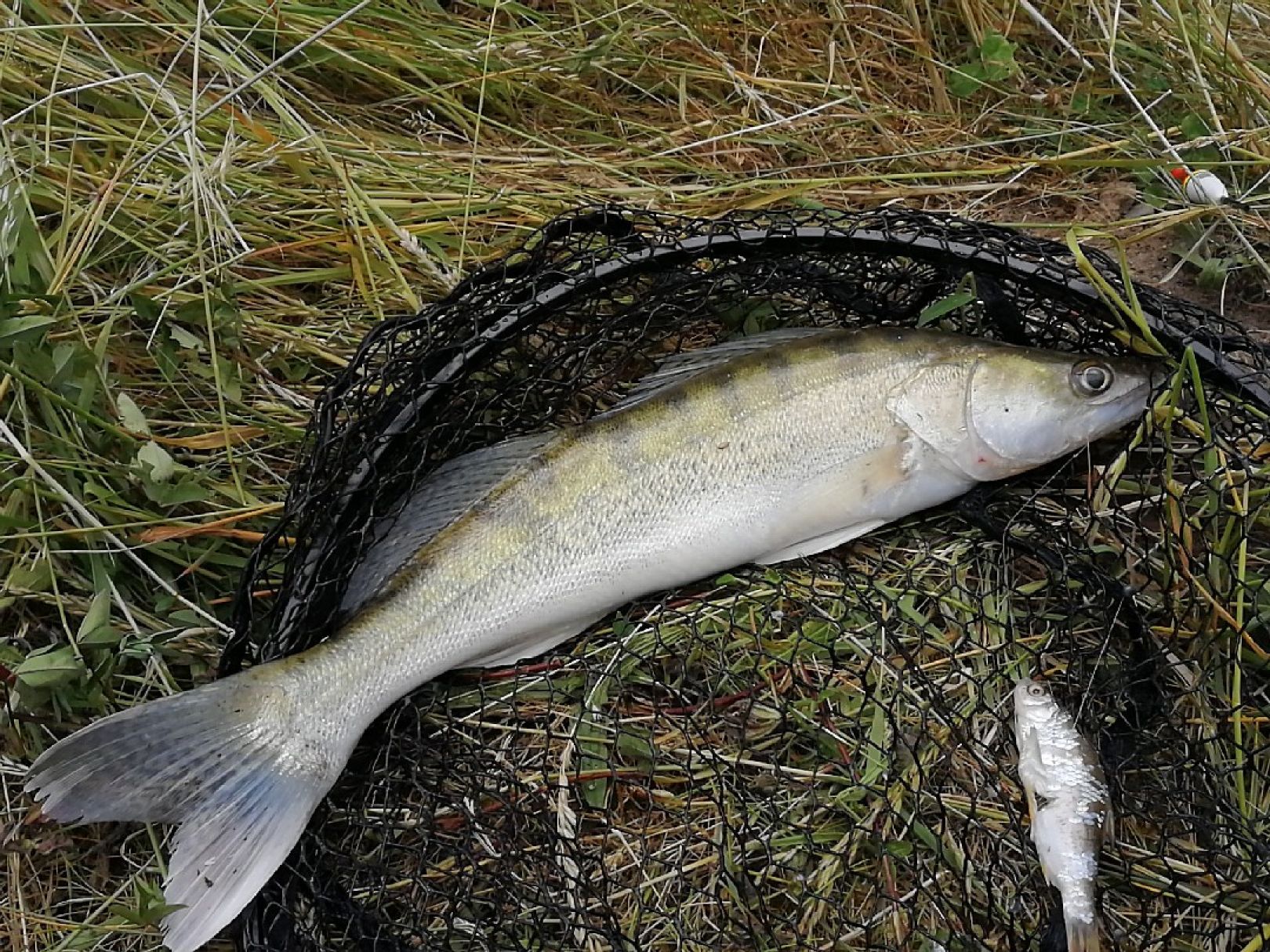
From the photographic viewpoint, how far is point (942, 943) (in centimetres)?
198

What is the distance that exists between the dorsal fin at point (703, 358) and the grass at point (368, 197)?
1.77 ft

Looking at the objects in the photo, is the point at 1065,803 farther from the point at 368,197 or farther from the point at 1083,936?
the point at 368,197

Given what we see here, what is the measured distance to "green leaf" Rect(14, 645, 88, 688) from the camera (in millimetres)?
2057

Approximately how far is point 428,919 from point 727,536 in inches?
42.7

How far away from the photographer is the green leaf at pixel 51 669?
6.75ft

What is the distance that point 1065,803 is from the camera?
→ 204 cm

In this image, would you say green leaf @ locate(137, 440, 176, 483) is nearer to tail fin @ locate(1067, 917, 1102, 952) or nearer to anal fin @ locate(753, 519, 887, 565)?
anal fin @ locate(753, 519, 887, 565)

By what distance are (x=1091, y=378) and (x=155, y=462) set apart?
2.20 meters

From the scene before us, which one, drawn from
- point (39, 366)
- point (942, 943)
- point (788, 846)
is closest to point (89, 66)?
point (39, 366)

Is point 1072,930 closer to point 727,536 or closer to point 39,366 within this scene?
point 727,536

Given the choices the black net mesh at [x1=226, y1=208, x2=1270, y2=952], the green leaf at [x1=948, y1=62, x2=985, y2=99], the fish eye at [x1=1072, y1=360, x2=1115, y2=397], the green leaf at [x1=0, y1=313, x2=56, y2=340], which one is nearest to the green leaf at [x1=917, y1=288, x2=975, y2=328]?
the black net mesh at [x1=226, y1=208, x2=1270, y2=952]

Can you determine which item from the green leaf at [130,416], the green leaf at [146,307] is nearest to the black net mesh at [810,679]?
the green leaf at [130,416]

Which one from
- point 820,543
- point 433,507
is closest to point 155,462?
point 433,507

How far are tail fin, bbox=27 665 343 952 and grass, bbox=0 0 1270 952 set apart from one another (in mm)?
138
